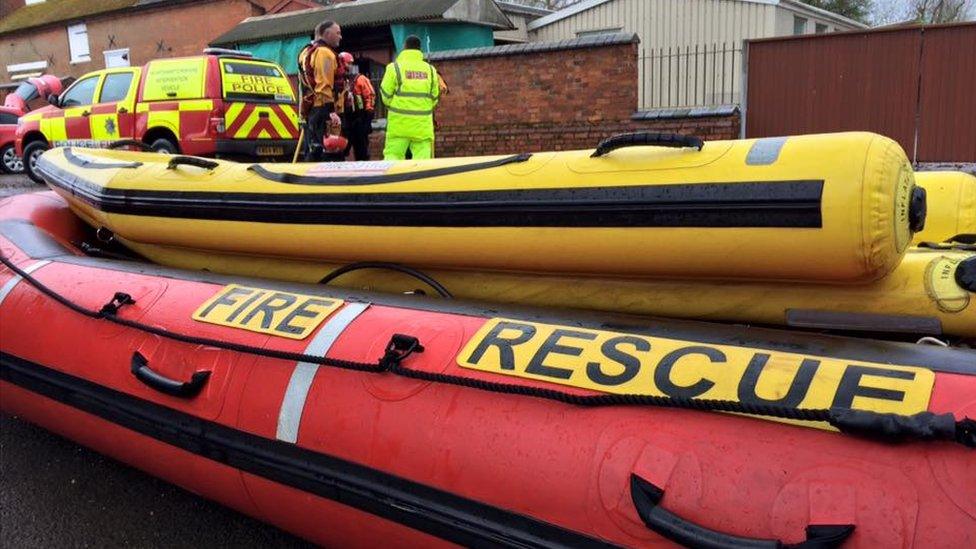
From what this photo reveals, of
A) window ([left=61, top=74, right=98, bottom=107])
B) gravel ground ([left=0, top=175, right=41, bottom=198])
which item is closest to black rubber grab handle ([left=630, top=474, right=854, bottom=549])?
gravel ground ([left=0, top=175, right=41, bottom=198])

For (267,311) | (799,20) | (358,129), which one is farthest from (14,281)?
(799,20)

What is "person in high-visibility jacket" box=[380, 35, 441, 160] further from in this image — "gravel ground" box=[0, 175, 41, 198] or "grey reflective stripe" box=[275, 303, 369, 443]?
"gravel ground" box=[0, 175, 41, 198]

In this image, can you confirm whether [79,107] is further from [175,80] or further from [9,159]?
[9,159]

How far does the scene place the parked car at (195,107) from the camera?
384 inches

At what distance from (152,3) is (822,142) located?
86.2 ft

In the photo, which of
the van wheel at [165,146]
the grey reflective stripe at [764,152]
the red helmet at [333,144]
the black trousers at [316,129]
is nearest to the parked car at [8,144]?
the van wheel at [165,146]

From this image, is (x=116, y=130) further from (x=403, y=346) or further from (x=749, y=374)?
(x=749, y=374)

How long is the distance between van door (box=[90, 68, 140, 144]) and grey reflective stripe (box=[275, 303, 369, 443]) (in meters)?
8.98

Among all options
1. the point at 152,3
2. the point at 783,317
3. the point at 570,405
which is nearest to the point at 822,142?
the point at 783,317

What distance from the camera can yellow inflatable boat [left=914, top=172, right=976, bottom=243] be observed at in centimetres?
269

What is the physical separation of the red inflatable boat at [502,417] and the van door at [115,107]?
26.7 ft

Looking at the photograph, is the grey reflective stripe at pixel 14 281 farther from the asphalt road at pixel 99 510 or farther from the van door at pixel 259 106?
the van door at pixel 259 106

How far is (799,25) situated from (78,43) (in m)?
23.9

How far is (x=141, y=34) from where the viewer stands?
24.5m
